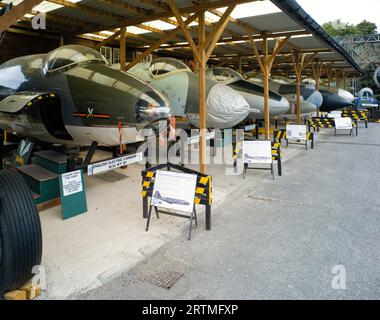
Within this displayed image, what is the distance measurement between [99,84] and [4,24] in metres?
2.66

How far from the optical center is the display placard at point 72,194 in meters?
4.57

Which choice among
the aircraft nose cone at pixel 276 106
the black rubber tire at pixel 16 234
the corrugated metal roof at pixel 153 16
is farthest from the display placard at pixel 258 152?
the aircraft nose cone at pixel 276 106

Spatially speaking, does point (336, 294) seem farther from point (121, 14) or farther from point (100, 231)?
point (121, 14)

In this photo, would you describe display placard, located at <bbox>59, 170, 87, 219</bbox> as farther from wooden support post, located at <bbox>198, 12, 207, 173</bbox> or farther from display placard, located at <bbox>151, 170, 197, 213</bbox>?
wooden support post, located at <bbox>198, 12, 207, 173</bbox>

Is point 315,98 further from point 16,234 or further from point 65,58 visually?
point 16,234

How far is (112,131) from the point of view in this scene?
5004 mm

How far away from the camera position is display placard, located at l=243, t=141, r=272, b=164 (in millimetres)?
6883

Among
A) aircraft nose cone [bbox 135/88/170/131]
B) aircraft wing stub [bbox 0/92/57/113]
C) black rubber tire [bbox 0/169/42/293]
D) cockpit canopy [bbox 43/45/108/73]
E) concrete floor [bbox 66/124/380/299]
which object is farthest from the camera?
cockpit canopy [bbox 43/45/108/73]

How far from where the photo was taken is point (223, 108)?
8008mm

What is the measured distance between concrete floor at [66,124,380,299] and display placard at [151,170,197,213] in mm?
391

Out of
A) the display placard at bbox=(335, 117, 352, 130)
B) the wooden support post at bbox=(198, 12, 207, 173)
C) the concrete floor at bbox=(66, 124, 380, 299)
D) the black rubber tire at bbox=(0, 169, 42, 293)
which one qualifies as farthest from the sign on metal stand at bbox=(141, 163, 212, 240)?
the display placard at bbox=(335, 117, 352, 130)

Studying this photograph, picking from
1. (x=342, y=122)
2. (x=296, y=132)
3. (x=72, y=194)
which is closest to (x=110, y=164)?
(x=72, y=194)
